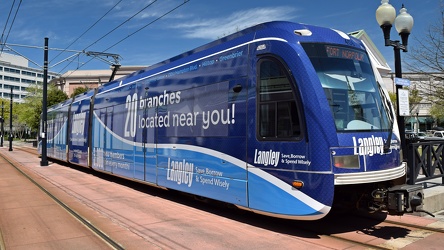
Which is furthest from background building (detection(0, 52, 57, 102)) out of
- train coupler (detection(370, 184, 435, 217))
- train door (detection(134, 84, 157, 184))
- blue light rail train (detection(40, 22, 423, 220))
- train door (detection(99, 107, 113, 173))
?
train coupler (detection(370, 184, 435, 217))

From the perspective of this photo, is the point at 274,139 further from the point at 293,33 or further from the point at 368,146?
the point at 293,33

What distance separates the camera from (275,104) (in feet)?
19.4

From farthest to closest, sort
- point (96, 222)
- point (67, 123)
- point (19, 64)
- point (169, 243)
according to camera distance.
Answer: point (19, 64) → point (67, 123) → point (96, 222) → point (169, 243)

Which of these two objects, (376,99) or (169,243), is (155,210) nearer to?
(169,243)

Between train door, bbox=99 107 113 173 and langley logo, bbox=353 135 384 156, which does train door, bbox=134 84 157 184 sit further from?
langley logo, bbox=353 135 384 156

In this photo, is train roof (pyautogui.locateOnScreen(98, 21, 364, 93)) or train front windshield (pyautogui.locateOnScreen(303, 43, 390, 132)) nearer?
train front windshield (pyautogui.locateOnScreen(303, 43, 390, 132))

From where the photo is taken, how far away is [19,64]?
5217 inches

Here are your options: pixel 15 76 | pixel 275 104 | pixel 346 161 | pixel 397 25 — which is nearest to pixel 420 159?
pixel 397 25

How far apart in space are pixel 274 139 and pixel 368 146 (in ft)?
4.82

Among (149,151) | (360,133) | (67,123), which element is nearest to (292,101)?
(360,133)

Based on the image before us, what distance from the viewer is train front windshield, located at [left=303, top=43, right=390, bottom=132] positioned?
5676 mm

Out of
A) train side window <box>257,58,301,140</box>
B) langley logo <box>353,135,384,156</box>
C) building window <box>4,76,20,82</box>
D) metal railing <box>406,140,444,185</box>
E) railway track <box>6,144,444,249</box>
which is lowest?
railway track <box>6,144,444,249</box>

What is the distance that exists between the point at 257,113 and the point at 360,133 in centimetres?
168

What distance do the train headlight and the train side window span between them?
682 mm
